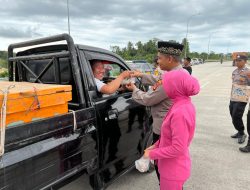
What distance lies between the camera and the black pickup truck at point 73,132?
5.68 ft

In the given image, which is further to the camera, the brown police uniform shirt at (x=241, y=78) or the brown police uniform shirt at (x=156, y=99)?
the brown police uniform shirt at (x=241, y=78)

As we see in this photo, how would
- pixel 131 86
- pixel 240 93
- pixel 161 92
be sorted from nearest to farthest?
pixel 161 92 → pixel 131 86 → pixel 240 93

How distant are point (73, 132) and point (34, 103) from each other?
459 mm

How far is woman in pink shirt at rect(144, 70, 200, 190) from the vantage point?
180 cm

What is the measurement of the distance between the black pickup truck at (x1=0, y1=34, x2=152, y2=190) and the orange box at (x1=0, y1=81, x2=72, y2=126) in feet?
0.28

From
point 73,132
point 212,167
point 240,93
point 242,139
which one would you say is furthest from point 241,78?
point 73,132

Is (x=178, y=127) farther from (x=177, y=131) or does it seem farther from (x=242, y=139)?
(x=242, y=139)

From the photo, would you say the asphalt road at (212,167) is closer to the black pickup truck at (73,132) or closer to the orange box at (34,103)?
the black pickup truck at (73,132)

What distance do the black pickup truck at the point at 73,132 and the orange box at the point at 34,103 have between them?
0.28 feet

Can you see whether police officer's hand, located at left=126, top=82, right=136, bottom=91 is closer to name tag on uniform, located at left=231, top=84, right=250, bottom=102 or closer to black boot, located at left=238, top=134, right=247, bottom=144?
name tag on uniform, located at left=231, top=84, right=250, bottom=102

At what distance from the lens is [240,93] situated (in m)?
4.93

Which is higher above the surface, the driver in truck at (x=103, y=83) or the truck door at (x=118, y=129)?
the driver in truck at (x=103, y=83)

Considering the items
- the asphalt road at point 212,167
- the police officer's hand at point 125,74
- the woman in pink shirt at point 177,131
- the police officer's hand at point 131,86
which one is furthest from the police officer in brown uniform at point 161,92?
the asphalt road at point 212,167

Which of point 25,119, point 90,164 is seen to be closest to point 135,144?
point 90,164
